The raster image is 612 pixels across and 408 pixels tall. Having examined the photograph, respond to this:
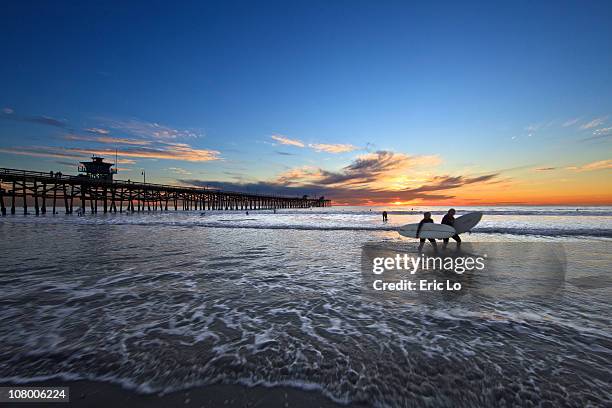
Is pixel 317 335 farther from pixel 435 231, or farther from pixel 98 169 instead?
pixel 98 169

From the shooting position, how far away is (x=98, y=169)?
173 feet

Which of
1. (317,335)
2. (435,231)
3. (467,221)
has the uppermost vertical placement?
(467,221)

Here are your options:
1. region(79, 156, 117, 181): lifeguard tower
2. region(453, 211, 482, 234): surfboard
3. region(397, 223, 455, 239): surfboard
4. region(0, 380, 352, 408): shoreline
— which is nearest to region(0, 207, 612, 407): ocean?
region(0, 380, 352, 408): shoreline

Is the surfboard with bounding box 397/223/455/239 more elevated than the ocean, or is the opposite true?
the surfboard with bounding box 397/223/455/239

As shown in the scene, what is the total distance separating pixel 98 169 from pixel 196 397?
66.0 metres

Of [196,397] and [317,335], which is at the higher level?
[196,397]

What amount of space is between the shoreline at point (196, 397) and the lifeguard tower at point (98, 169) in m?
63.7

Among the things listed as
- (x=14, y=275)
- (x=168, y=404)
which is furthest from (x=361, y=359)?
(x=14, y=275)

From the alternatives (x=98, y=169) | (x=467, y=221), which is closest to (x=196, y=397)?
(x=467, y=221)

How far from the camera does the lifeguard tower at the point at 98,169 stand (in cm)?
5172

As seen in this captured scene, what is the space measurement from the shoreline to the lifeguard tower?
63.7 metres

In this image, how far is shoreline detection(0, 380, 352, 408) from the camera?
2.41m

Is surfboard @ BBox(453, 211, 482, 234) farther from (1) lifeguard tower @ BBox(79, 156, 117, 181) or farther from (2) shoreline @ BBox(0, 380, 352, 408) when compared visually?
(1) lifeguard tower @ BBox(79, 156, 117, 181)

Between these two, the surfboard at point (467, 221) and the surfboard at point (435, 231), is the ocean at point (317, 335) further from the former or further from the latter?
the surfboard at point (467, 221)
